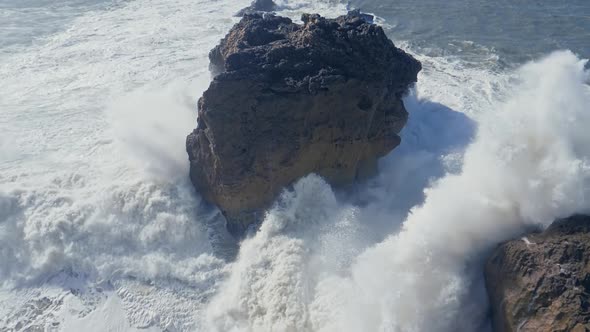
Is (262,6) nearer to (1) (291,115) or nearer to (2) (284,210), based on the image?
(1) (291,115)

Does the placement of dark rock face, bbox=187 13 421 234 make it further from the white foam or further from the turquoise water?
the turquoise water

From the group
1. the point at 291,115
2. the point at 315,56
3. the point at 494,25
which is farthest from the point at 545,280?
the point at 494,25

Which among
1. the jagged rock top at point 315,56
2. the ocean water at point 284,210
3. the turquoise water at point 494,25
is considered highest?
the jagged rock top at point 315,56

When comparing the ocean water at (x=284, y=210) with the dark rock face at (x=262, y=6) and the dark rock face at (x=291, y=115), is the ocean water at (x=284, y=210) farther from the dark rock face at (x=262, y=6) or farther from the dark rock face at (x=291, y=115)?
the dark rock face at (x=262, y=6)

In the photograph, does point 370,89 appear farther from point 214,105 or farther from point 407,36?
point 407,36

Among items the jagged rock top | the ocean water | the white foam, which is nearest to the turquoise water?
the ocean water

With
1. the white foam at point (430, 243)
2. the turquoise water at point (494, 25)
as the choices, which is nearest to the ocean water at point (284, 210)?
the white foam at point (430, 243)
